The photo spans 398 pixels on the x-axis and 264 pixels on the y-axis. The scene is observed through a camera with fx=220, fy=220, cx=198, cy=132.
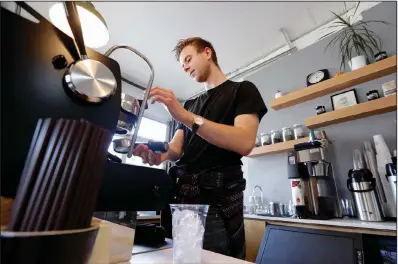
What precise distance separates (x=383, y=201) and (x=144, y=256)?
5.52 ft

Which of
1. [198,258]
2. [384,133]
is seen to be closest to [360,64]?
[384,133]

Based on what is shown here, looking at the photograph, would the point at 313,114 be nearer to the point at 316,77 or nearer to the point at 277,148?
the point at 316,77

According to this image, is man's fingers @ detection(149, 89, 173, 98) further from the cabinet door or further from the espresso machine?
the cabinet door

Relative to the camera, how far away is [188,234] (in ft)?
1.54

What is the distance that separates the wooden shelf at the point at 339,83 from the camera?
1.67m

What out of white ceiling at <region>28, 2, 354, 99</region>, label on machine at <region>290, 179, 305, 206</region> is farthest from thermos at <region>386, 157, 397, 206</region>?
white ceiling at <region>28, 2, 354, 99</region>

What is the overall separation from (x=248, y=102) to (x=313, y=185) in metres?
1.13

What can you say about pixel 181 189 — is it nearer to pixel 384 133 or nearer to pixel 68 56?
pixel 68 56

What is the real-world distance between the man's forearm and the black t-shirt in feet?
0.08

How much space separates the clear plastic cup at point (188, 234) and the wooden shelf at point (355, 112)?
1770 mm

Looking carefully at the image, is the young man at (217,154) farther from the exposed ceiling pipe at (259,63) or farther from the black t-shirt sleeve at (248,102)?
the exposed ceiling pipe at (259,63)

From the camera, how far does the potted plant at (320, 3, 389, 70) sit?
1834mm

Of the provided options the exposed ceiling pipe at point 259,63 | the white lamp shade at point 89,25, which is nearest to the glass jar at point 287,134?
the exposed ceiling pipe at point 259,63

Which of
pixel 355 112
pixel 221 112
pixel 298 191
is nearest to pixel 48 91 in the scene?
pixel 221 112
